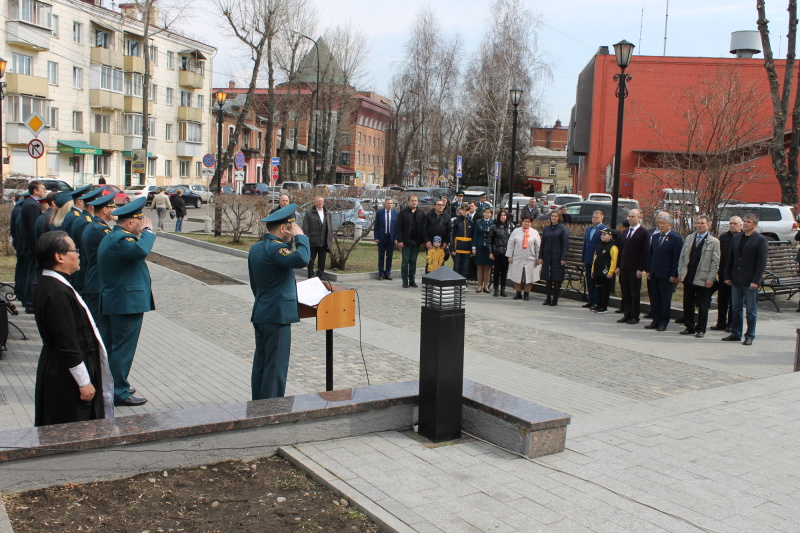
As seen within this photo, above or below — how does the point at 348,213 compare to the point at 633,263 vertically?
above

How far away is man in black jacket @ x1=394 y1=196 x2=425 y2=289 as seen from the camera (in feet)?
50.0

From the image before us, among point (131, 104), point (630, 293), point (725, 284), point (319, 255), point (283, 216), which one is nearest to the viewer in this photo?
point (283, 216)

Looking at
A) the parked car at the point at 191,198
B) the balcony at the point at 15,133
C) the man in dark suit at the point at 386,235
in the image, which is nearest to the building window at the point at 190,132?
the parked car at the point at 191,198

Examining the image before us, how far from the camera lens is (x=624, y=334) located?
1107 cm

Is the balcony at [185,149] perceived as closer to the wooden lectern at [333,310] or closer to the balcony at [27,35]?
the balcony at [27,35]

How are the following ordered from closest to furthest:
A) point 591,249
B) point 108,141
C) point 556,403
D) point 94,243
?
point 94,243
point 556,403
point 591,249
point 108,141

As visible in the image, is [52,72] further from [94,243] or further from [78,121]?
[94,243]

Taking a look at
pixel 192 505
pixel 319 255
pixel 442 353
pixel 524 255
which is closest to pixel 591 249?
pixel 524 255

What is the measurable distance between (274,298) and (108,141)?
2032 inches

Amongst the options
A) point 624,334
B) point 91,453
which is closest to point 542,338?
point 624,334

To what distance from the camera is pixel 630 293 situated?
12133 millimetres

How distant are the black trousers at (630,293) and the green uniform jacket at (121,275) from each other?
316 inches

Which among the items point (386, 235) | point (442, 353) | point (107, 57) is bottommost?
point (442, 353)

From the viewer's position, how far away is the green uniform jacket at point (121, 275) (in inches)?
244
